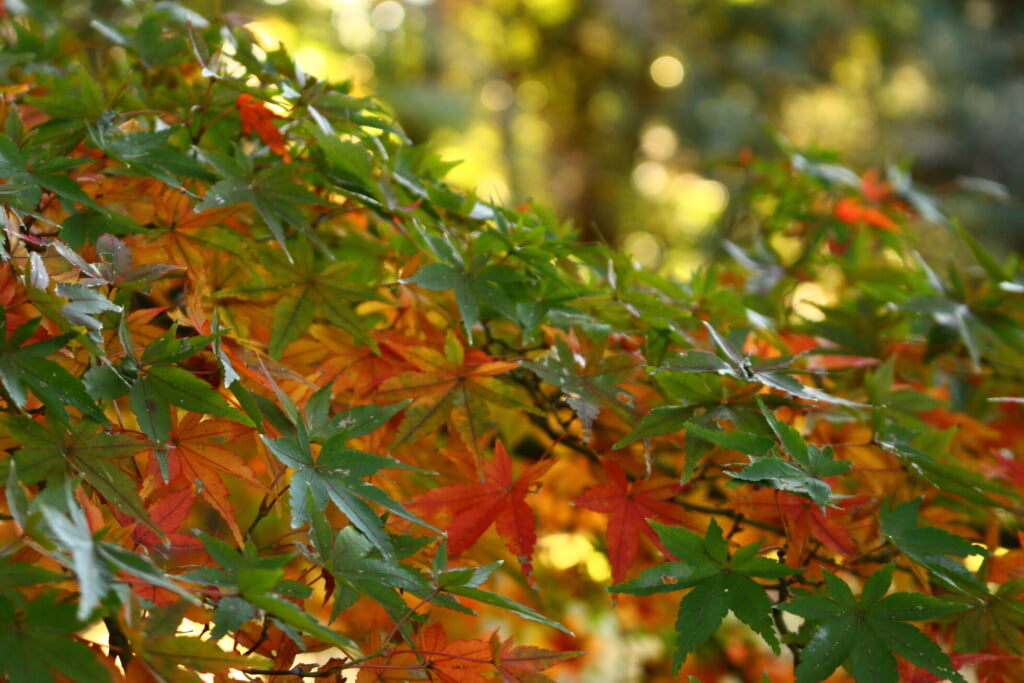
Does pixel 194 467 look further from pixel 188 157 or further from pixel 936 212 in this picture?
pixel 936 212

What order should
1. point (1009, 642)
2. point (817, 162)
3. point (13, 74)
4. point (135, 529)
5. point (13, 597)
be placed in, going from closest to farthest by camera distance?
point (13, 597), point (135, 529), point (1009, 642), point (13, 74), point (817, 162)

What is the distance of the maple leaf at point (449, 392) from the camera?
67 centimetres

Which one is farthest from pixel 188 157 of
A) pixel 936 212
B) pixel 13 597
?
pixel 936 212

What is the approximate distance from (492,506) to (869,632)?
29 centimetres

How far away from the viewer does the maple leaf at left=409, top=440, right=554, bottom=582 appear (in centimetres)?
66

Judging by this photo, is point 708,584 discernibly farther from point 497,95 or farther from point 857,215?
point 497,95

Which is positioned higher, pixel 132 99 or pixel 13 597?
pixel 132 99

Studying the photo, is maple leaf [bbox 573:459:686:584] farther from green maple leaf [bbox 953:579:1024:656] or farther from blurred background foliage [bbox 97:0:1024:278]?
blurred background foliage [bbox 97:0:1024:278]

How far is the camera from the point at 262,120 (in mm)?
782

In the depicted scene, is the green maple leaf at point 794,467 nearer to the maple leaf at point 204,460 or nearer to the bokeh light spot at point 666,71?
the maple leaf at point 204,460

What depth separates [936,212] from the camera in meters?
1.29

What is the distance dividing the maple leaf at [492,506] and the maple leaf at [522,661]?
65 mm

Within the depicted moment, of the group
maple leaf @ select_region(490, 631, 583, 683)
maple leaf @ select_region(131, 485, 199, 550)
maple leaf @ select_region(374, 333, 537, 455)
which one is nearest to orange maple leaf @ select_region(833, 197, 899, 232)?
maple leaf @ select_region(374, 333, 537, 455)

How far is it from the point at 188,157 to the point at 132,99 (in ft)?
0.43
